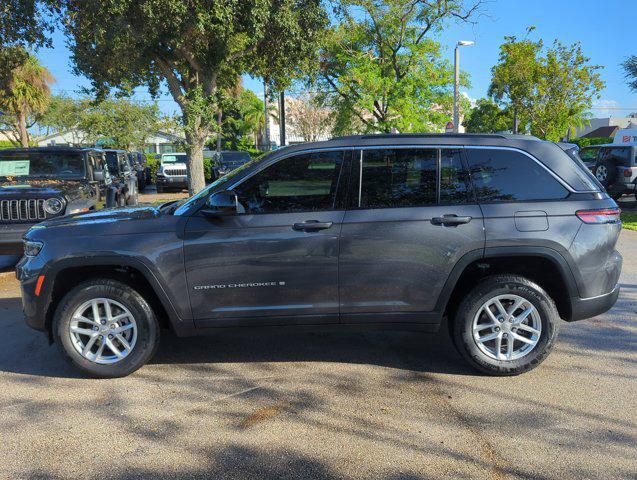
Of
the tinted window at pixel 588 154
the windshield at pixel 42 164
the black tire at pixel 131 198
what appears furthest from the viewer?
the tinted window at pixel 588 154

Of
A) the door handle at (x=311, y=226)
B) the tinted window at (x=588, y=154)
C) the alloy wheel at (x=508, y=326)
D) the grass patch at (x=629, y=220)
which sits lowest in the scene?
the alloy wheel at (x=508, y=326)

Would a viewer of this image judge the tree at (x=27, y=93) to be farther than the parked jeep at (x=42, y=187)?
Yes

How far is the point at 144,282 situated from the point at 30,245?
0.94 metres

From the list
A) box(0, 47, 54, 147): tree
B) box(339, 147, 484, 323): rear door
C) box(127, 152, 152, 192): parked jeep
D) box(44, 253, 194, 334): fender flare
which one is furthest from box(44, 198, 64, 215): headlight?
box(0, 47, 54, 147): tree

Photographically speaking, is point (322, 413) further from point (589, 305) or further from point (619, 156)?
point (619, 156)

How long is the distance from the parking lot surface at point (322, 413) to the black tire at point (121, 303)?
0.12 meters

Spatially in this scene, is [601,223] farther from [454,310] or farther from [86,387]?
[86,387]

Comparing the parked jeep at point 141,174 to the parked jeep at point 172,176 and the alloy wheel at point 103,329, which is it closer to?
the parked jeep at point 172,176

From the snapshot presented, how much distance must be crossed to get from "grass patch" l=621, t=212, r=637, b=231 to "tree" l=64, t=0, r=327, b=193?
829 cm


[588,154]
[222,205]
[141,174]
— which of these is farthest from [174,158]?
[222,205]

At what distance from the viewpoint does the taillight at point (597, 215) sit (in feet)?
13.1

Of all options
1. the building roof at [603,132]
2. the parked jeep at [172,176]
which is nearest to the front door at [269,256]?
the parked jeep at [172,176]

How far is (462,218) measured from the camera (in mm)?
3965

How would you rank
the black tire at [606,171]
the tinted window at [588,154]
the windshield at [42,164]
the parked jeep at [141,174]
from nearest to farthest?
the windshield at [42,164]
the black tire at [606,171]
the tinted window at [588,154]
the parked jeep at [141,174]
